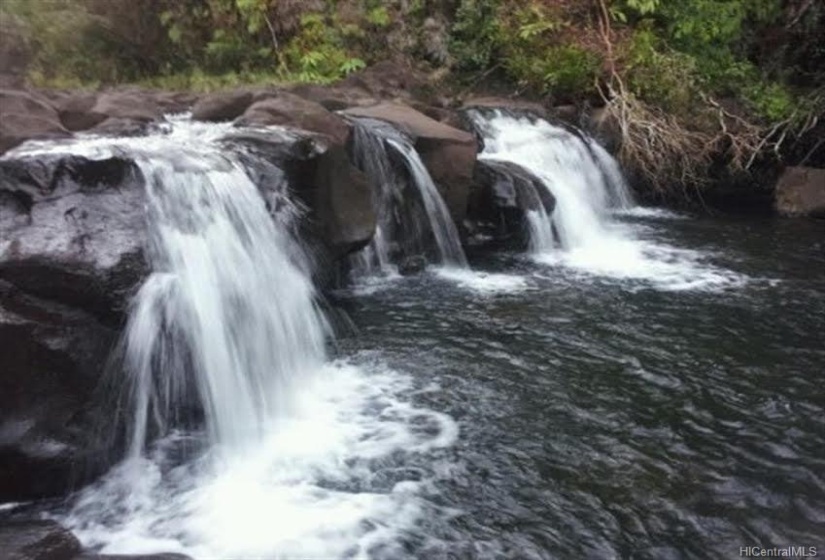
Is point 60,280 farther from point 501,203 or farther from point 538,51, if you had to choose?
point 538,51

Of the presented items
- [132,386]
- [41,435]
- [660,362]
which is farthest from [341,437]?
[660,362]

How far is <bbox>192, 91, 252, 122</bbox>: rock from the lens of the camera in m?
8.36

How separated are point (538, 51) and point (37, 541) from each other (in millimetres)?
11864

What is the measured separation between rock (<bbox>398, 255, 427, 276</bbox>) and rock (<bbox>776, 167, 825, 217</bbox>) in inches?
254

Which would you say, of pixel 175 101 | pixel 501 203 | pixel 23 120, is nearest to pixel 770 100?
pixel 501 203

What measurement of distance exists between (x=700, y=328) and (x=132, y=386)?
199 inches

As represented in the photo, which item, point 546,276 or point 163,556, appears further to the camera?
point 546,276

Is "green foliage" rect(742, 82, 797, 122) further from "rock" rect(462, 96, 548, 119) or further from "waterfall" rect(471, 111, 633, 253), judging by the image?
"rock" rect(462, 96, 548, 119)

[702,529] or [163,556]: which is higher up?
[163,556]

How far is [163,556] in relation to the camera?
3.70 m

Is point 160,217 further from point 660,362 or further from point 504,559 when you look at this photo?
point 660,362

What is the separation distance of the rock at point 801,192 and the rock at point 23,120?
1050 centimetres

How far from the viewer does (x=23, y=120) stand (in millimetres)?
6105

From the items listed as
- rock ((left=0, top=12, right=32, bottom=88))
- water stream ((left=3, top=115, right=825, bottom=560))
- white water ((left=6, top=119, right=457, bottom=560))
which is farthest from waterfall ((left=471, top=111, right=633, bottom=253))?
rock ((left=0, top=12, right=32, bottom=88))
